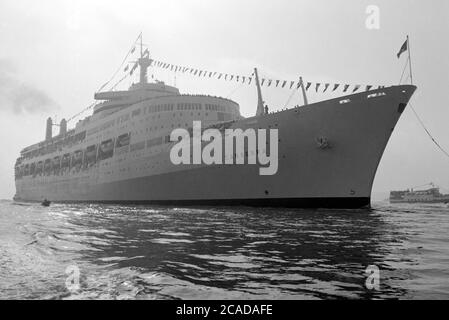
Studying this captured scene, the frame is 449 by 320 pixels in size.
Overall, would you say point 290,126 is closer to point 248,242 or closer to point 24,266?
point 248,242

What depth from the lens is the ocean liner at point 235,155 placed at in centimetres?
2478

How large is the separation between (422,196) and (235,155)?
222 ft

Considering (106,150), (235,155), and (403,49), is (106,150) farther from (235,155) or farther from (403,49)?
(403,49)

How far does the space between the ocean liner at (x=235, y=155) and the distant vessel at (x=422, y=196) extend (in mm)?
56596

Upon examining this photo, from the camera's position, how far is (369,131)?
2462 cm

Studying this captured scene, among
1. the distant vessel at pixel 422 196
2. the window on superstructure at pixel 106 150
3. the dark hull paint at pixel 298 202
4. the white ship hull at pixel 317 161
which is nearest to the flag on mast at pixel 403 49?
the white ship hull at pixel 317 161

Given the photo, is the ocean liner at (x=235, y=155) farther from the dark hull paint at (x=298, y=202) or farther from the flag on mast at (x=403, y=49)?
the flag on mast at (x=403, y=49)

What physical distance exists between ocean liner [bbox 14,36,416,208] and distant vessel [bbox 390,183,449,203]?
56596 mm

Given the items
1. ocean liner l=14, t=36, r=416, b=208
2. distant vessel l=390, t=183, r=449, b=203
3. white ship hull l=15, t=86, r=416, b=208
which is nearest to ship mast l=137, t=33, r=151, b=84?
ocean liner l=14, t=36, r=416, b=208

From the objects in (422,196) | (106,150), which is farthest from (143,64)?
(422,196)

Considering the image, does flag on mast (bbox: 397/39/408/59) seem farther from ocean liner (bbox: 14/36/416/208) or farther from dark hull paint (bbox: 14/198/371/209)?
dark hull paint (bbox: 14/198/371/209)

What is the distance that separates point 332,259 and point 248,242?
3.36 meters

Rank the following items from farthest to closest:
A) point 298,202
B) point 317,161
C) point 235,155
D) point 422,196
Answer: point 422,196, point 235,155, point 298,202, point 317,161

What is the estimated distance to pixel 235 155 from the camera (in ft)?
92.4
